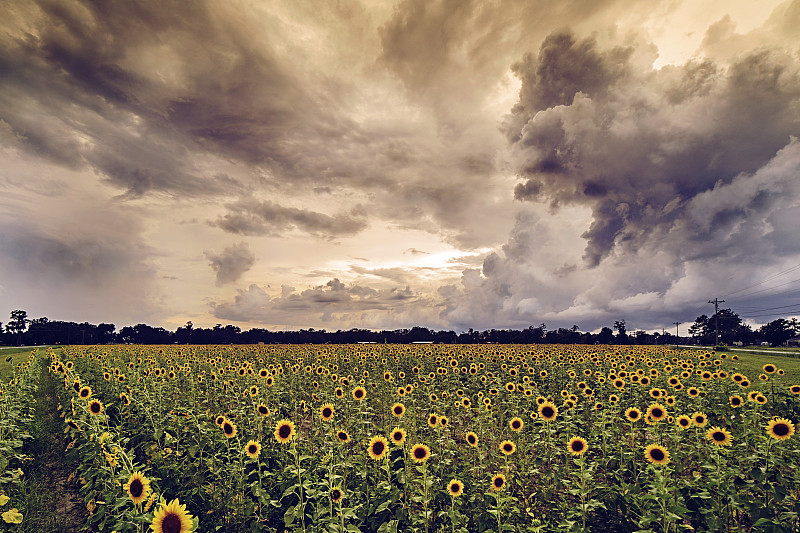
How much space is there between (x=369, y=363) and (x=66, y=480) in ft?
38.3

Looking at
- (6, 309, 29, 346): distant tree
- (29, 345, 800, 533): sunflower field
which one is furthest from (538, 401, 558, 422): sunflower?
(6, 309, 29, 346): distant tree

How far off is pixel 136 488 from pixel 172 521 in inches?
32.9

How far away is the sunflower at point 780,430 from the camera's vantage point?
22.0 feet

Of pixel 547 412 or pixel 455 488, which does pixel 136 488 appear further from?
pixel 547 412

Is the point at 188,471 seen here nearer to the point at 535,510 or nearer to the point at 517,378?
the point at 535,510

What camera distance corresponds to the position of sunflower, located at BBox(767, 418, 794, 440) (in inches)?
264

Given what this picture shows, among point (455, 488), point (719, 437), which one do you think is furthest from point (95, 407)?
point (719, 437)

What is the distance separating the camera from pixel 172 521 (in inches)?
175

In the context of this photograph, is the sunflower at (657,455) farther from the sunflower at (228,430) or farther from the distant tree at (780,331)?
the distant tree at (780,331)

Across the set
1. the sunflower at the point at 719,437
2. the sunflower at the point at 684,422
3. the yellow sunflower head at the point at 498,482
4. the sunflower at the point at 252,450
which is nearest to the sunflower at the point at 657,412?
the sunflower at the point at 684,422

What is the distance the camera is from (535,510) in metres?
7.36

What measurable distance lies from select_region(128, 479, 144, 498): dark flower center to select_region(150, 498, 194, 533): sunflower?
0.57 m

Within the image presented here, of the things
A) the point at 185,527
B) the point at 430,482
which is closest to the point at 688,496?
the point at 430,482

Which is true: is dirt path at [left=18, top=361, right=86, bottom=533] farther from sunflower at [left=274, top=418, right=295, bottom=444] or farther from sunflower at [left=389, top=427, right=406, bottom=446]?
sunflower at [left=389, top=427, right=406, bottom=446]
